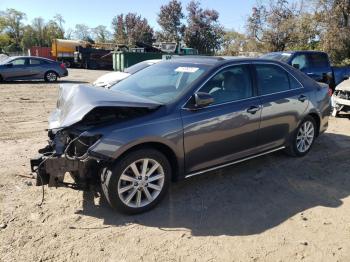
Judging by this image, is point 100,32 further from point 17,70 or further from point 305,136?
point 305,136

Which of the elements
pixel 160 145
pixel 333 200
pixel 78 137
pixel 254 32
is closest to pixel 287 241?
pixel 333 200

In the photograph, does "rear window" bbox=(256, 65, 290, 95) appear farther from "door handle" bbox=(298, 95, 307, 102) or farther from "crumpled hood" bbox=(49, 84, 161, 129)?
"crumpled hood" bbox=(49, 84, 161, 129)

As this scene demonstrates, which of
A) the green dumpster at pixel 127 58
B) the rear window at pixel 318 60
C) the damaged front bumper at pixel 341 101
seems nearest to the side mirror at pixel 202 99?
the damaged front bumper at pixel 341 101

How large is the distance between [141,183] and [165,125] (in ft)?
2.25

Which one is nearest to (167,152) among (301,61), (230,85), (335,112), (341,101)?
(230,85)

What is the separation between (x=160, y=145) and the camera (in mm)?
4215

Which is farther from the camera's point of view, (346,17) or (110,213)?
(346,17)

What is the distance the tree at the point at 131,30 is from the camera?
5662 centimetres

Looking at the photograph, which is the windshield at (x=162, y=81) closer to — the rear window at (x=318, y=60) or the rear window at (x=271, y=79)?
the rear window at (x=271, y=79)

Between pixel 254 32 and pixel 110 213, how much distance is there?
1227 inches

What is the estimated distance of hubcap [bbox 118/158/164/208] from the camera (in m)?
4.03

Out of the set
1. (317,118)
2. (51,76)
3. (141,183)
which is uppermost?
(51,76)

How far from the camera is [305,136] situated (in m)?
6.17

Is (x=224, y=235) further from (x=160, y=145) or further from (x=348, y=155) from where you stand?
(x=348, y=155)
